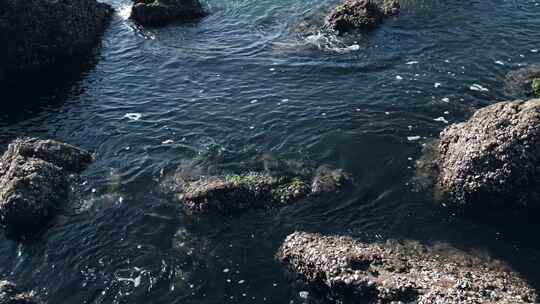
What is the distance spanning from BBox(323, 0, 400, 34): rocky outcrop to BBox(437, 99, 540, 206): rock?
54.5ft

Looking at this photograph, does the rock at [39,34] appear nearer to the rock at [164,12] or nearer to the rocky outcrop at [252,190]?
the rock at [164,12]

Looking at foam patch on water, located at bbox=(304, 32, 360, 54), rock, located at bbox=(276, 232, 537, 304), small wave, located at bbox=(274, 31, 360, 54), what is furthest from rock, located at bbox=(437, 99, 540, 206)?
small wave, located at bbox=(274, 31, 360, 54)

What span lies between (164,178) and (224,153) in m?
3.58

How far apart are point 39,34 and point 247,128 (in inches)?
854

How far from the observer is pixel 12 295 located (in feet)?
70.7

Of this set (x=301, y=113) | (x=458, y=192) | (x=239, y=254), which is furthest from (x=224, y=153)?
(x=458, y=192)

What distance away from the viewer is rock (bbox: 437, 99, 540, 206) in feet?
75.0

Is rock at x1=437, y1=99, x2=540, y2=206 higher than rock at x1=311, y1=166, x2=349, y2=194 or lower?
higher

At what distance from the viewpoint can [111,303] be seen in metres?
21.1

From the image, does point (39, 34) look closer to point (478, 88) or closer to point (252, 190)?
point (252, 190)

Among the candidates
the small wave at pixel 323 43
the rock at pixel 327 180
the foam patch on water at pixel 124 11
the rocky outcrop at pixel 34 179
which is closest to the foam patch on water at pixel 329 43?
the small wave at pixel 323 43

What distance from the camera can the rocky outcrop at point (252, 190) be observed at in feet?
82.0

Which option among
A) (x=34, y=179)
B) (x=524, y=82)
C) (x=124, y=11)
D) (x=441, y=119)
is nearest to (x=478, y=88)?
(x=524, y=82)

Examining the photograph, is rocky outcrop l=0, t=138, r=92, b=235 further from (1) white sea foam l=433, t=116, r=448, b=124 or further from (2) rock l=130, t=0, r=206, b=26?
(1) white sea foam l=433, t=116, r=448, b=124
